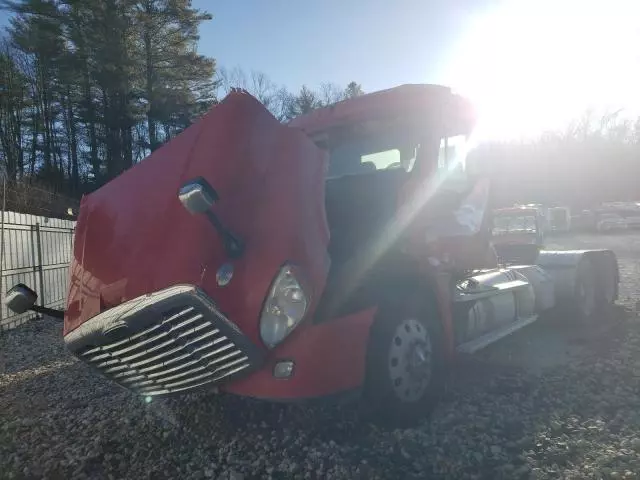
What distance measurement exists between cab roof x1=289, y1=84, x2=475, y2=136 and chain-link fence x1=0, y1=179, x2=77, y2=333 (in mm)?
5308

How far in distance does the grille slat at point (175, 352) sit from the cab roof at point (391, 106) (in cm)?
265

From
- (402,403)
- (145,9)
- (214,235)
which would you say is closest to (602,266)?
(402,403)

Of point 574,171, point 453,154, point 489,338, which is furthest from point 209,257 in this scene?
point 574,171

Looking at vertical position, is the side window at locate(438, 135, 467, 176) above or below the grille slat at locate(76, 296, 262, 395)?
above

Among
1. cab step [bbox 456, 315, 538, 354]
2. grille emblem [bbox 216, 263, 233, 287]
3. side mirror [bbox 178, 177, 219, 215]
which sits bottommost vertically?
cab step [bbox 456, 315, 538, 354]

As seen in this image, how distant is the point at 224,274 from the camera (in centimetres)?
291

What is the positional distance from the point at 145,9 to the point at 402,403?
27.7 meters

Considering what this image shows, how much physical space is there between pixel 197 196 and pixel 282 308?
0.87m

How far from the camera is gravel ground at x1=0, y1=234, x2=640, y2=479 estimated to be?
3.23m

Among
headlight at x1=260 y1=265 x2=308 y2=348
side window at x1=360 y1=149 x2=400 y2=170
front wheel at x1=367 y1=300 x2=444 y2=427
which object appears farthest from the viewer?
side window at x1=360 y1=149 x2=400 y2=170

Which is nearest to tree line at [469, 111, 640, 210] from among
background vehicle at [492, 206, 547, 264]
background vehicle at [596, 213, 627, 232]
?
background vehicle at [596, 213, 627, 232]

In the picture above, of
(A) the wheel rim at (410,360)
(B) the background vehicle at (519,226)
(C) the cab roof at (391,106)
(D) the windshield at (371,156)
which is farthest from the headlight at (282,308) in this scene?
A: (B) the background vehicle at (519,226)

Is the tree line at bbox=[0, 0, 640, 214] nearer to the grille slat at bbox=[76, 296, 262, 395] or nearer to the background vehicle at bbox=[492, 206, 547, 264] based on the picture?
the background vehicle at bbox=[492, 206, 547, 264]

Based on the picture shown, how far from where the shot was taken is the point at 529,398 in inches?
172
